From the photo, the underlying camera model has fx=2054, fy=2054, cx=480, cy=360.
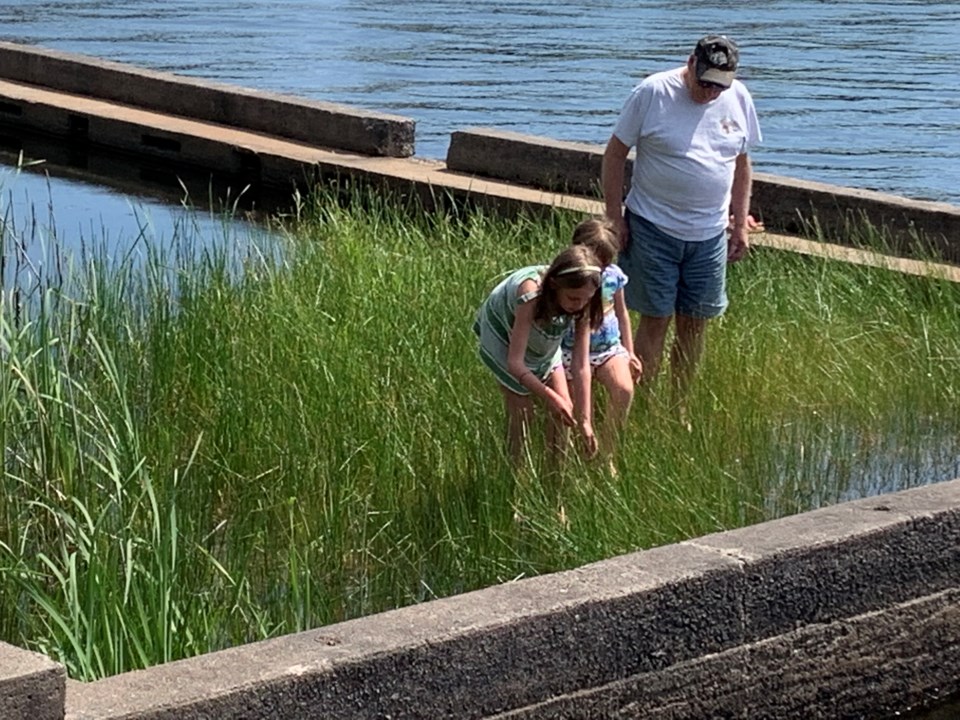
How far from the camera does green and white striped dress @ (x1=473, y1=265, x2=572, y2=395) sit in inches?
262

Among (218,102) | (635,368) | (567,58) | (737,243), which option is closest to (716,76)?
(737,243)

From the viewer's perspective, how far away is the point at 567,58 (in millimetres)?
26688

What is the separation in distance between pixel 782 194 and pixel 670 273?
456 centimetres

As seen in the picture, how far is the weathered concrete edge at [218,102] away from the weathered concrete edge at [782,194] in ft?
Result: 2.42

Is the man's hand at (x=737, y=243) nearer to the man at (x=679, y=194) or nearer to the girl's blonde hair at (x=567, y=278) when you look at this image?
the man at (x=679, y=194)

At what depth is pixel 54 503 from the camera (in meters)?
5.64

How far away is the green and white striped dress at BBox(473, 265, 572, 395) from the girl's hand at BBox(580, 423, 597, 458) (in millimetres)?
254

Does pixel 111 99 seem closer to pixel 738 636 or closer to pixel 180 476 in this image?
pixel 180 476

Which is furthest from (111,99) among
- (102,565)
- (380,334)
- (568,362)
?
(102,565)

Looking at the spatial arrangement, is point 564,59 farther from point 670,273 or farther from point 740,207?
point 670,273

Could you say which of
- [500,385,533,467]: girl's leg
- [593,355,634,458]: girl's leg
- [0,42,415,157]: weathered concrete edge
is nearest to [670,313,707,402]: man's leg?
[593,355,634,458]: girl's leg

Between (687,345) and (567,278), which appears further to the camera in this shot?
(687,345)

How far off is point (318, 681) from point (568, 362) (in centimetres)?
272

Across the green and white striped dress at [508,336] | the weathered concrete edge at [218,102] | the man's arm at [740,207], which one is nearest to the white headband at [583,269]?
the green and white striped dress at [508,336]
